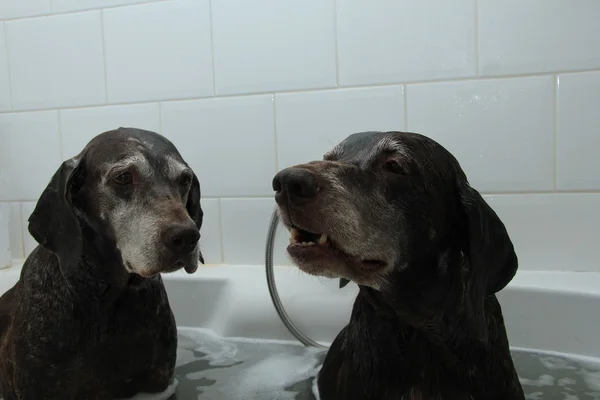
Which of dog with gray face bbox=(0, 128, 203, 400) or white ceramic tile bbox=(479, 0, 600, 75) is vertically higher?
white ceramic tile bbox=(479, 0, 600, 75)

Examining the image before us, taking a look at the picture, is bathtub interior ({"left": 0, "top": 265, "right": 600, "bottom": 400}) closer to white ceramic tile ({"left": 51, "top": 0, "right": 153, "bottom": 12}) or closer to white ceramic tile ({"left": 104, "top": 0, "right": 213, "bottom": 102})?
white ceramic tile ({"left": 104, "top": 0, "right": 213, "bottom": 102})

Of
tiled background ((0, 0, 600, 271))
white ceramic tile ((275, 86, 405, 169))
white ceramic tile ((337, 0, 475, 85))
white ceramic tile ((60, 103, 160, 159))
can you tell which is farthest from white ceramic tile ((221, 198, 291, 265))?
white ceramic tile ((337, 0, 475, 85))

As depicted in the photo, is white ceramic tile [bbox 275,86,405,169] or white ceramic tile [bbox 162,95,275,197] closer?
white ceramic tile [bbox 275,86,405,169]

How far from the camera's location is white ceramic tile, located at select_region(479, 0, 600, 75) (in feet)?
8.16

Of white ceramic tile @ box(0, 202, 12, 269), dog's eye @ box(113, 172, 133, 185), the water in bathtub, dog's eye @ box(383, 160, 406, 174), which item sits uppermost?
dog's eye @ box(383, 160, 406, 174)

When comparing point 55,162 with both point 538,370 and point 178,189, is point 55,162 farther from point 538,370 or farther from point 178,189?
point 538,370

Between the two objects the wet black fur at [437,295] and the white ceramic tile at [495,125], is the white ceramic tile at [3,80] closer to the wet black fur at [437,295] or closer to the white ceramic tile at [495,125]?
the white ceramic tile at [495,125]

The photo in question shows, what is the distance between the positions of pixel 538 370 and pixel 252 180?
162cm

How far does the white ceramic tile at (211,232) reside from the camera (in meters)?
3.05

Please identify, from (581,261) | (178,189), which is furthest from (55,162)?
(581,261)

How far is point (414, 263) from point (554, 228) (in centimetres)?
149

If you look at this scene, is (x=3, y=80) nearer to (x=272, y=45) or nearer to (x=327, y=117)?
(x=272, y=45)

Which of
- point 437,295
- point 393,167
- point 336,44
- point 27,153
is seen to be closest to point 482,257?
point 437,295

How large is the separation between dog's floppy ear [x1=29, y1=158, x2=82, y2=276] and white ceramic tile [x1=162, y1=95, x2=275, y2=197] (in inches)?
50.4
